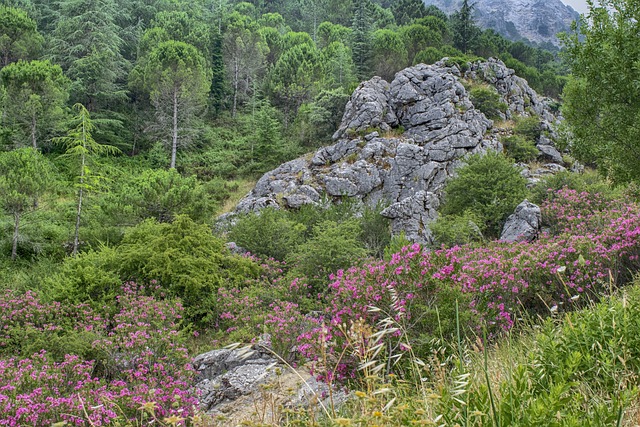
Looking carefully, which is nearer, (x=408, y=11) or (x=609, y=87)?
(x=609, y=87)

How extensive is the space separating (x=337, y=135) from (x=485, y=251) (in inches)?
554

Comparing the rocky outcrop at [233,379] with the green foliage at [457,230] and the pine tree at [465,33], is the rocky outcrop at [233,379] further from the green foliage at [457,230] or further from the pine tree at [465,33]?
the pine tree at [465,33]

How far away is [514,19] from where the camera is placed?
4690 inches

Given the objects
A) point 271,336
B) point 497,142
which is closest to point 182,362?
point 271,336

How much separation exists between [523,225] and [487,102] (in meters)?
13.7

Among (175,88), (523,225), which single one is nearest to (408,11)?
(175,88)

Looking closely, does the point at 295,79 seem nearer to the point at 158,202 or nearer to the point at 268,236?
the point at 158,202

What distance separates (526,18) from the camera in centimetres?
11694

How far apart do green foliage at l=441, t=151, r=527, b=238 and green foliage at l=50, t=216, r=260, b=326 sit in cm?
750

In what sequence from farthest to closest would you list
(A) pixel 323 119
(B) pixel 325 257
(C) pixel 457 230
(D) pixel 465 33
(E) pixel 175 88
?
(D) pixel 465 33
(E) pixel 175 88
(A) pixel 323 119
(C) pixel 457 230
(B) pixel 325 257

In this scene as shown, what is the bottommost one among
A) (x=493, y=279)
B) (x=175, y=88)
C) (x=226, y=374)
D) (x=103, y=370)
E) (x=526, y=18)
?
(x=103, y=370)

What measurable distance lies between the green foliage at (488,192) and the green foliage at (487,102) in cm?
926

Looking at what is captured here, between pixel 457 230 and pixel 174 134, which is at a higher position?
pixel 174 134

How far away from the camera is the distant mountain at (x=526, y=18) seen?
353ft
